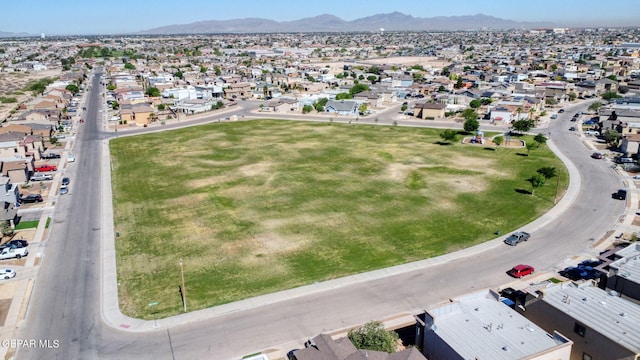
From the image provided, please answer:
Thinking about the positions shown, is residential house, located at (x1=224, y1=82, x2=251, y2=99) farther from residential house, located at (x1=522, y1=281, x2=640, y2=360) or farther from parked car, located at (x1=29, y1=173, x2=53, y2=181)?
residential house, located at (x1=522, y1=281, x2=640, y2=360)

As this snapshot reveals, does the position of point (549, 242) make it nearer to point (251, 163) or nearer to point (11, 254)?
point (251, 163)

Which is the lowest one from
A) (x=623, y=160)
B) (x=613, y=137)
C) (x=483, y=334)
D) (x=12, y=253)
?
(x=12, y=253)

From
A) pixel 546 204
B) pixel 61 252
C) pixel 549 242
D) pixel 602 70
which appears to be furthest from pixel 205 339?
pixel 602 70

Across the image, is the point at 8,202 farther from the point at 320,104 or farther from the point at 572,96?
the point at 572,96

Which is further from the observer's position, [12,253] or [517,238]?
[517,238]

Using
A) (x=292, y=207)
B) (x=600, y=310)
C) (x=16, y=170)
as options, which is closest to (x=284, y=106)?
(x=16, y=170)

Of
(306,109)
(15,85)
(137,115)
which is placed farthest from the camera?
(15,85)

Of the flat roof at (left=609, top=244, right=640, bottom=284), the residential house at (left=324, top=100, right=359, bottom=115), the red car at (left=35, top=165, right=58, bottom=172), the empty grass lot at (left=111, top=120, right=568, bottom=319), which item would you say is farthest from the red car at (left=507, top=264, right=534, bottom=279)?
the residential house at (left=324, top=100, right=359, bottom=115)
